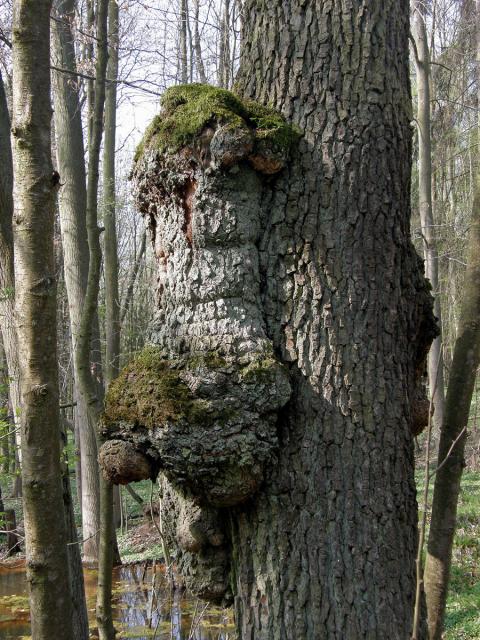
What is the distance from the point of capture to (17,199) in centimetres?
225

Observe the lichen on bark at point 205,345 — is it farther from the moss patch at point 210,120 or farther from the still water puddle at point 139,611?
the still water puddle at point 139,611

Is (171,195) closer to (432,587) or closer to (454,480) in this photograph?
(454,480)

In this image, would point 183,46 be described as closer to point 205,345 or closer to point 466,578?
point 466,578

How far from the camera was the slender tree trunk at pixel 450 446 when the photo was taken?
10.3 feet

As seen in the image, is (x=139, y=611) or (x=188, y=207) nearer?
(x=188, y=207)

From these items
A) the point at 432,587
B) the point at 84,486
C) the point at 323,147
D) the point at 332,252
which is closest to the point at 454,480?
the point at 432,587

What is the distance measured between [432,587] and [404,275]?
1.86 metres

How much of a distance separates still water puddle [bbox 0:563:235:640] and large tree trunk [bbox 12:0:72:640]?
12.9 feet

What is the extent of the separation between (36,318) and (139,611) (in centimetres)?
660

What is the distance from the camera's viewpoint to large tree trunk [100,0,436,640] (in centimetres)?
209

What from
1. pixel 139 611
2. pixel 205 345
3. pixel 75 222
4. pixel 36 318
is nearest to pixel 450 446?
pixel 205 345

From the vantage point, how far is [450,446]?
3154 mm

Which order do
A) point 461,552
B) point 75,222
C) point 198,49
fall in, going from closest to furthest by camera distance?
point 461,552 < point 75,222 < point 198,49

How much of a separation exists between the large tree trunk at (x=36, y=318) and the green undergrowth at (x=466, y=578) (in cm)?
420
